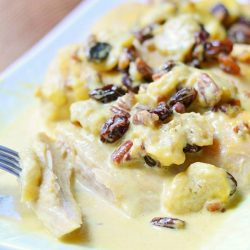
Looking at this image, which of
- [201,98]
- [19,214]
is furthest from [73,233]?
[201,98]

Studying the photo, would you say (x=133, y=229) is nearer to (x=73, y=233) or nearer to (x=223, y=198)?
(x=73, y=233)

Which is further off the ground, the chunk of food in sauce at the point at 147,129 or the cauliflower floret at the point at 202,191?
the chunk of food in sauce at the point at 147,129

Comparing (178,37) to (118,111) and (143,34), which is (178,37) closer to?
(143,34)

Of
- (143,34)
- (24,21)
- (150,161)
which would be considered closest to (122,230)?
(150,161)

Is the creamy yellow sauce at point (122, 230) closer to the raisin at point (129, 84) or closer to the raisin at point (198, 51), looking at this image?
the raisin at point (129, 84)

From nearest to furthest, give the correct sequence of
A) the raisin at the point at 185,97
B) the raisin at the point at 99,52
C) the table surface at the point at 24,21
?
the raisin at the point at 185,97
the raisin at the point at 99,52
the table surface at the point at 24,21

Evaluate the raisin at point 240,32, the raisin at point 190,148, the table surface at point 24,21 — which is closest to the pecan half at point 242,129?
the raisin at point 190,148
